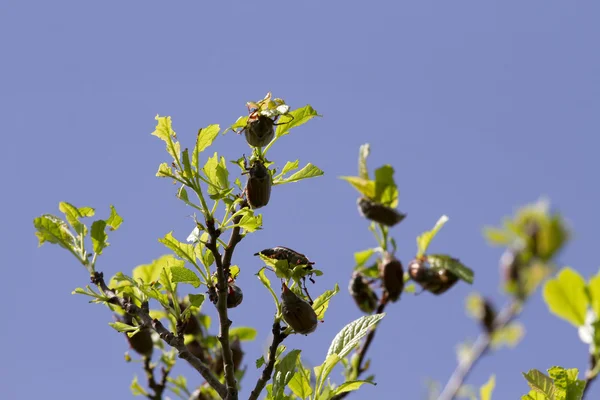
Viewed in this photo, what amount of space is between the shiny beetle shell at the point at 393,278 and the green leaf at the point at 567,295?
1.52 metres

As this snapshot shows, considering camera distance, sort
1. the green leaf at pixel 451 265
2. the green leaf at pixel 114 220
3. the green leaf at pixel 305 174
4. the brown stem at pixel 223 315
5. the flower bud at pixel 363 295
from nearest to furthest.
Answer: the brown stem at pixel 223 315
the green leaf at pixel 305 174
the green leaf at pixel 114 220
the green leaf at pixel 451 265
the flower bud at pixel 363 295

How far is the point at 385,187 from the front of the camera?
10.7 feet

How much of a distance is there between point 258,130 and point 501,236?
172 centimetres

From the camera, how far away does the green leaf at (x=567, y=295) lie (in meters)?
1.71

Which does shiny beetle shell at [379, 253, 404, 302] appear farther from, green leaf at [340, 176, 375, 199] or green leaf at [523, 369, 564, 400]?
green leaf at [523, 369, 564, 400]

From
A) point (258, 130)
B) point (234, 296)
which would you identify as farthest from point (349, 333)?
point (258, 130)

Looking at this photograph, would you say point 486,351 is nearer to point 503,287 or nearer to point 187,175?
point 503,287

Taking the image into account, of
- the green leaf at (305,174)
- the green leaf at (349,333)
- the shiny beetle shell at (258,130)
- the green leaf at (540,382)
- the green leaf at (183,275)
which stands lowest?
the green leaf at (540,382)

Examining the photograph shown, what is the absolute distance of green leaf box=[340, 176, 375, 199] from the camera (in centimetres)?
327

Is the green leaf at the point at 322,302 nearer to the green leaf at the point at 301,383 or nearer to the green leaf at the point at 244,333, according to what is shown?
the green leaf at the point at 301,383

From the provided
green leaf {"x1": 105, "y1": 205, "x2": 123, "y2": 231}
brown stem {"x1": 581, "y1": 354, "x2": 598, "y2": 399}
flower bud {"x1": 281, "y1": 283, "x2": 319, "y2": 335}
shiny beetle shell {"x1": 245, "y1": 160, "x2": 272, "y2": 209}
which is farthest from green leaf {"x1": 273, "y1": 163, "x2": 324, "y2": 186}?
brown stem {"x1": 581, "y1": 354, "x2": 598, "y2": 399}

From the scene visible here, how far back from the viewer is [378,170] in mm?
3250

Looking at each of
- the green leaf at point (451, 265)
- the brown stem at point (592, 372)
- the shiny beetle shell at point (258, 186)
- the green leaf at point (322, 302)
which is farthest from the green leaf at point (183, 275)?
the green leaf at point (451, 265)

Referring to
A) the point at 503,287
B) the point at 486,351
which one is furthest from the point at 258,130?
the point at 503,287
